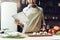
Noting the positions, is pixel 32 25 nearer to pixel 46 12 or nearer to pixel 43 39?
pixel 46 12

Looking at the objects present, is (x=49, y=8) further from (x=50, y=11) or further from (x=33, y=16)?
(x=33, y=16)

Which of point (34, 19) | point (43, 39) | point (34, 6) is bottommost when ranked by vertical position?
point (43, 39)

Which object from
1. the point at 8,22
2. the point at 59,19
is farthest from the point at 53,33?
the point at 8,22

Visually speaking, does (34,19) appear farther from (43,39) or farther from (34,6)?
(43,39)

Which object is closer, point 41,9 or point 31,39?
point 31,39

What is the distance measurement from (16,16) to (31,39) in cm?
32

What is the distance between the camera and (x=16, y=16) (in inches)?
63.6

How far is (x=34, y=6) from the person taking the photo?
1.64 m

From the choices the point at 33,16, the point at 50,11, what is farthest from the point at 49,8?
the point at 33,16

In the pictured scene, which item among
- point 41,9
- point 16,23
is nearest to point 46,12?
point 41,9

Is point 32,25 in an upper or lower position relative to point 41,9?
lower

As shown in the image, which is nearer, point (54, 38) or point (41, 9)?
point (54, 38)

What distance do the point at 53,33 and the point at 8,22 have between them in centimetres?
38

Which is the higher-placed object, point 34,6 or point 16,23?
point 34,6
